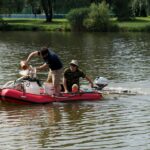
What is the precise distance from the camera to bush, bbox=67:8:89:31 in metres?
65.1

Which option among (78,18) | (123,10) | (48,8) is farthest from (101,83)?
(48,8)

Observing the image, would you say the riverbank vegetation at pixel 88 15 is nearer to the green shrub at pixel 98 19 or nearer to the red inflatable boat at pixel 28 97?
the green shrub at pixel 98 19

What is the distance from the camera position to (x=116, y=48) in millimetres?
40562

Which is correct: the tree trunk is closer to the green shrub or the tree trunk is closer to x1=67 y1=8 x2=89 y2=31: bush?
x1=67 y1=8 x2=89 y2=31: bush

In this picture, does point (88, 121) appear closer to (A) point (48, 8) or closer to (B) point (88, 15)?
(B) point (88, 15)

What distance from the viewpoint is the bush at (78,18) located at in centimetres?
6506

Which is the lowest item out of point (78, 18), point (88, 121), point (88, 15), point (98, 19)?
point (88, 121)

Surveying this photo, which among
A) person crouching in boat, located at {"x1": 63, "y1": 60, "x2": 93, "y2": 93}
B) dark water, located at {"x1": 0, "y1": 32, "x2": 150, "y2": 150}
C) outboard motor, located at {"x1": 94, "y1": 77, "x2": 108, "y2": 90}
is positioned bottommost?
dark water, located at {"x1": 0, "y1": 32, "x2": 150, "y2": 150}

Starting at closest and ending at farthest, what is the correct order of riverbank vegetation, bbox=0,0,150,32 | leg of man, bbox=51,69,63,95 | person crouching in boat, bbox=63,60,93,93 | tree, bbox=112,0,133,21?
leg of man, bbox=51,69,63,95, person crouching in boat, bbox=63,60,93,93, riverbank vegetation, bbox=0,0,150,32, tree, bbox=112,0,133,21

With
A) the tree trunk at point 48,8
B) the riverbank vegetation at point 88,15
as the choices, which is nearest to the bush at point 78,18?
the riverbank vegetation at point 88,15

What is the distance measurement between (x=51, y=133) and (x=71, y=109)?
3430mm

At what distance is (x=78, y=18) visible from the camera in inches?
2559

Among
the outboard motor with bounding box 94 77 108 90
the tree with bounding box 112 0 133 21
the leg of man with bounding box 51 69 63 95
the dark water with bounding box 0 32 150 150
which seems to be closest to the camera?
the dark water with bounding box 0 32 150 150

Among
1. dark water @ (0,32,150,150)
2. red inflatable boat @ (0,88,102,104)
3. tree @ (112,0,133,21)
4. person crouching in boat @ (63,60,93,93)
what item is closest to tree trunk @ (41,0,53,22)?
tree @ (112,0,133,21)
